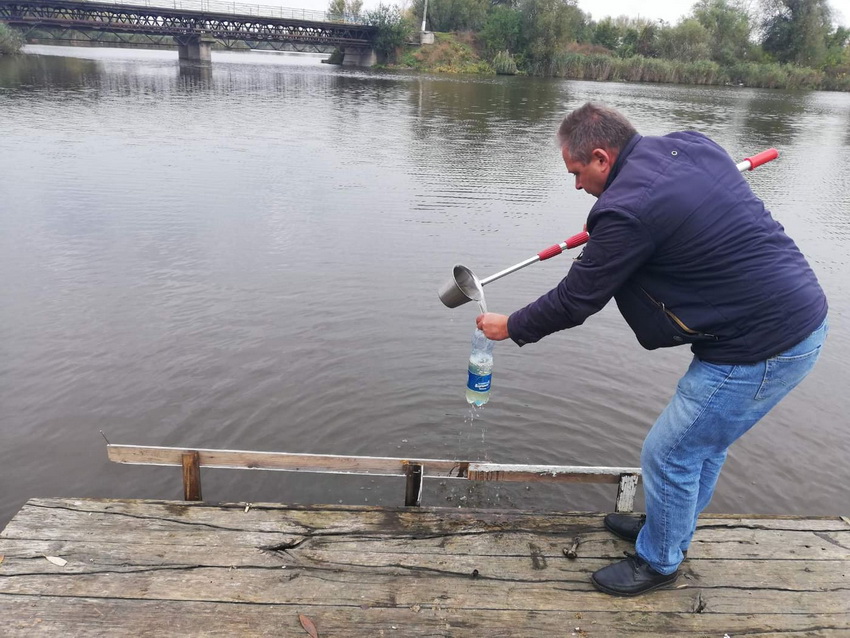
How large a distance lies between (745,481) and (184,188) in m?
12.4

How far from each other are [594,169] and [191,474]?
10.7 ft

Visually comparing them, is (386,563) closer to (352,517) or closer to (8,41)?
(352,517)

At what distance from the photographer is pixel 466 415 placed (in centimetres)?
645

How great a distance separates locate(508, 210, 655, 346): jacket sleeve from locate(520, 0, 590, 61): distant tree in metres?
72.0

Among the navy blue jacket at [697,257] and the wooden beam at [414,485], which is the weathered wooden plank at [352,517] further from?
the navy blue jacket at [697,257]

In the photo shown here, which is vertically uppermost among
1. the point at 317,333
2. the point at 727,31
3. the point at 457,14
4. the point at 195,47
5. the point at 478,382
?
the point at 457,14

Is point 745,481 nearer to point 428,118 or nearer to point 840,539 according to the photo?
point 840,539

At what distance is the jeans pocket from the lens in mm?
2926

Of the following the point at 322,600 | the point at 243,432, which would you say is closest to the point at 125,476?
the point at 243,432

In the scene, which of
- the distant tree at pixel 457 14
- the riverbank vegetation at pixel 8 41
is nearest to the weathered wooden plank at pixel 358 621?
the riverbank vegetation at pixel 8 41

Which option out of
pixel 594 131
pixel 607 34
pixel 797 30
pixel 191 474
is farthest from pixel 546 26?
pixel 191 474

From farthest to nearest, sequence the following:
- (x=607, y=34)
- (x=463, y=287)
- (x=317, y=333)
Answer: (x=607, y=34) < (x=317, y=333) < (x=463, y=287)

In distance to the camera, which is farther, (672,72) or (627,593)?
(672,72)

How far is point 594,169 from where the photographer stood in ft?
9.98
